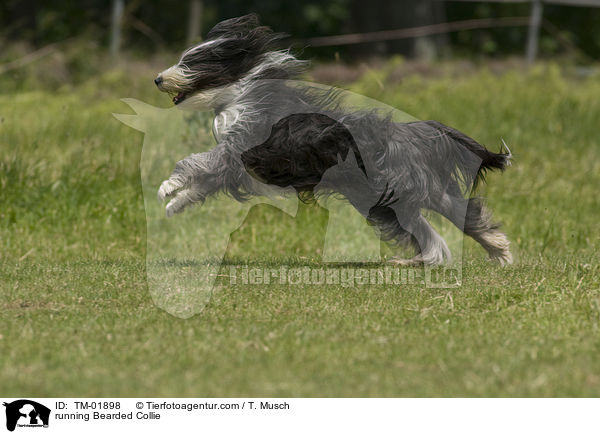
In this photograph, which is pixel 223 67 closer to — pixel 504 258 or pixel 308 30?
pixel 504 258

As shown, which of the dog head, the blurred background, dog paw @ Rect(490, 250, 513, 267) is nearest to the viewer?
the dog head

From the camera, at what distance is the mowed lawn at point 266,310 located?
11.1 feet

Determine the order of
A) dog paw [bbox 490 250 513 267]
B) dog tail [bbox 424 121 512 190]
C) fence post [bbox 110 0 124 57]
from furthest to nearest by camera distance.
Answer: fence post [bbox 110 0 124 57], dog paw [bbox 490 250 513 267], dog tail [bbox 424 121 512 190]

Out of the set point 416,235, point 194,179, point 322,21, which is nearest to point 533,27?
point 416,235

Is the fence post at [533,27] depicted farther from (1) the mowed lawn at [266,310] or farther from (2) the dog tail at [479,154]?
(2) the dog tail at [479,154]

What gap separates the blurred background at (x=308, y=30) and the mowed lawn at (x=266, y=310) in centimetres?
370

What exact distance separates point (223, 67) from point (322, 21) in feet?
59.7

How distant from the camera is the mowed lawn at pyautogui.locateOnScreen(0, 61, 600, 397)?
3.38 metres

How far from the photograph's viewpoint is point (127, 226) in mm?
7246

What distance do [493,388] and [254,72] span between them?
106 inches

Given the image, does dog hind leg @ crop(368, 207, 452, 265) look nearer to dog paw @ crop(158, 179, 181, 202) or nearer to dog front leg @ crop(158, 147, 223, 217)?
dog front leg @ crop(158, 147, 223, 217)

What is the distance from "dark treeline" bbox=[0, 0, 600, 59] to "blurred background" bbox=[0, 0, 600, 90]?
3 cm

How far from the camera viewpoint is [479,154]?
542 cm
